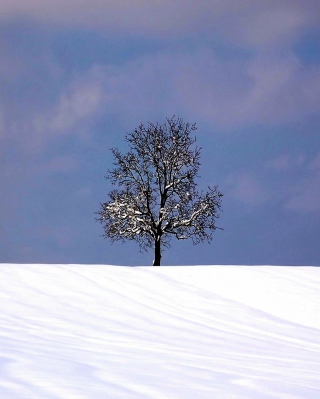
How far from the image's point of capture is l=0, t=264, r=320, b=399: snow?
2.71m

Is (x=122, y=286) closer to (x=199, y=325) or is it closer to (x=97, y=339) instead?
(x=199, y=325)

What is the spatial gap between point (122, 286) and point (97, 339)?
199cm

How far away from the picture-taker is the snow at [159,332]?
271cm

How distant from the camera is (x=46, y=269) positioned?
650cm

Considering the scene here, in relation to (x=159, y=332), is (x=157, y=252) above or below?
above

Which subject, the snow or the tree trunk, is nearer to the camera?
the snow

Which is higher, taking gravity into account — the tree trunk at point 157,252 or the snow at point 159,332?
the tree trunk at point 157,252

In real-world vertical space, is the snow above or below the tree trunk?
below

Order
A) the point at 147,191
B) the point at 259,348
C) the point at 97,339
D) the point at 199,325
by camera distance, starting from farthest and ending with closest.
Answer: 1. the point at 147,191
2. the point at 199,325
3. the point at 259,348
4. the point at 97,339

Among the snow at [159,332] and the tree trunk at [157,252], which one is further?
the tree trunk at [157,252]

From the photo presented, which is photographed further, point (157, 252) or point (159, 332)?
point (157, 252)

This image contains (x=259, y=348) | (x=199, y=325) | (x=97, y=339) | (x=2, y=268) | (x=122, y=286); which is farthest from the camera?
(x=2, y=268)

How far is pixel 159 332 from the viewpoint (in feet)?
15.0

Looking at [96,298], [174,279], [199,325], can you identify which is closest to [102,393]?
[199,325]
